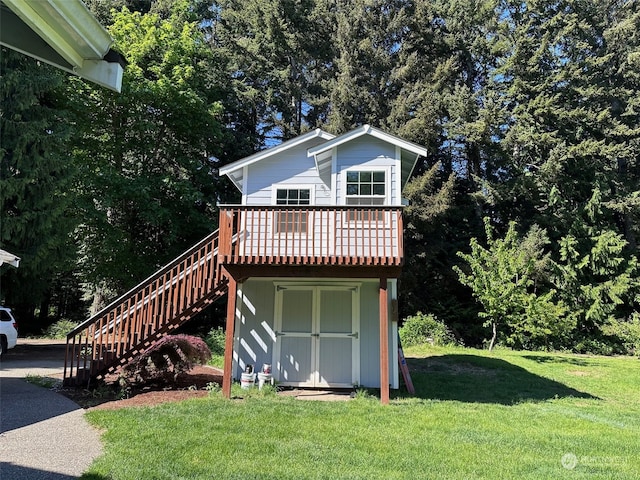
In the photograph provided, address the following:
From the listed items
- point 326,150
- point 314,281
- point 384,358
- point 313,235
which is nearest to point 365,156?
point 326,150

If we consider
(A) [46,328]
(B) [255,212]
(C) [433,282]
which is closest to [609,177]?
(C) [433,282]

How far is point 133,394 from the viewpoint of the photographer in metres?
8.48

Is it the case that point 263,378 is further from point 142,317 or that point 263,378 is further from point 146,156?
point 146,156

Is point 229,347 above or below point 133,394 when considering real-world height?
above

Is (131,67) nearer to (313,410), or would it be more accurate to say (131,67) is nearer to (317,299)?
(317,299)

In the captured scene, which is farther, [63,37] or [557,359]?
[557,359]

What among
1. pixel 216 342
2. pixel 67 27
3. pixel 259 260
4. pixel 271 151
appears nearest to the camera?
pixel 67 27

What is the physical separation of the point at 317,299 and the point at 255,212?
2554mm

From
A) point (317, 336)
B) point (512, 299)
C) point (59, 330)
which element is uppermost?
point (512, 299)

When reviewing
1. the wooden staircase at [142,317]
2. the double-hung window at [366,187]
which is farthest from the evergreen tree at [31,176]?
the double-hung window at [366,187]

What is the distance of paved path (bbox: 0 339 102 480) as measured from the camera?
4.51m

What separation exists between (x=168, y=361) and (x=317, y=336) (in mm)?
3169

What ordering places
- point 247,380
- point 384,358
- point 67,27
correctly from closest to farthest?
point 67,27 < point 384,358 < point 247,380

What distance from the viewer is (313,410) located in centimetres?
734
